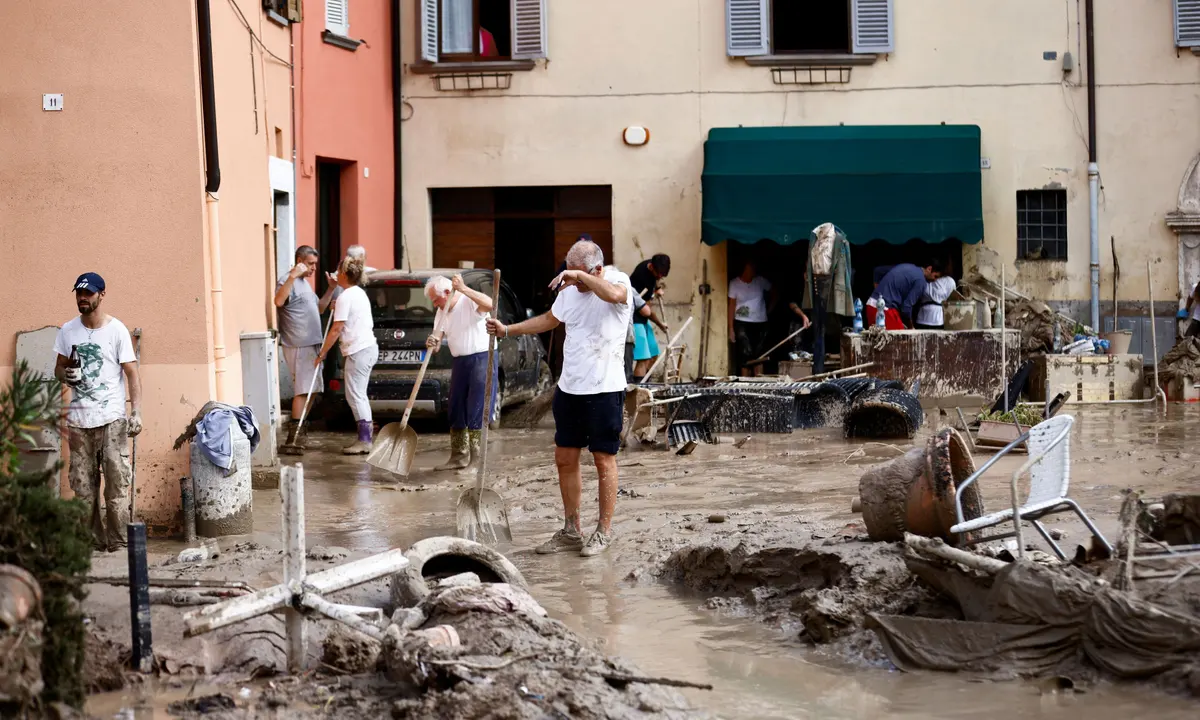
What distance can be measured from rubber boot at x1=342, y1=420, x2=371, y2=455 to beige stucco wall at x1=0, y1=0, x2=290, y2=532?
3.59 m

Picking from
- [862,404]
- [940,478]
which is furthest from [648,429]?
[940,478]

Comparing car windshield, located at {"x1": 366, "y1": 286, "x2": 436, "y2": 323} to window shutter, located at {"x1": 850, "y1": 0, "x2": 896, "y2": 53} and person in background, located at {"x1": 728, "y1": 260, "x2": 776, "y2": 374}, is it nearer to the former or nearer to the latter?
person in background, located at {"x1": 728, "y1": 260, "x2": 776, "y2": 374}

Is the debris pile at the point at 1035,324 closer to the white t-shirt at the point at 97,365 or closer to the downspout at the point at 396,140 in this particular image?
the downspout at the point at 396,140

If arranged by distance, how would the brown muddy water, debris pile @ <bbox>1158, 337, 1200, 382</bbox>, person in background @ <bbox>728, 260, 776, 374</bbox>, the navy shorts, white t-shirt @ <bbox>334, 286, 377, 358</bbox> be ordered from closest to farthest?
1. the brown muddy water
2. the navy shorts
3. white t-shirt @ <bbox>334, 286, 377, 358</bbox>
4. debris pile @ <bbox>1158, 337, 1200, 382</bbox>
5. person in background @ <bbox>728, 260, 776, 374</bbox>

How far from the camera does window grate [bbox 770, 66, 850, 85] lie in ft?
64.3

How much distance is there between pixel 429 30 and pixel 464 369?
8784 millimetres

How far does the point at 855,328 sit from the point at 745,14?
4814 millimetres

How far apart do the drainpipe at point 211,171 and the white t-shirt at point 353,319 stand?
3131 millimetres

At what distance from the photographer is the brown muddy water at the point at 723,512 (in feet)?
18.5

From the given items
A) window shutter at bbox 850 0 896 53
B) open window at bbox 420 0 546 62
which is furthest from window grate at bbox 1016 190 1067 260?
open window at bbox 420 0 546 62

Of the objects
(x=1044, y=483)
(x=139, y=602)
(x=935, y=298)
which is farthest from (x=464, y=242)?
(x=139, y=602)

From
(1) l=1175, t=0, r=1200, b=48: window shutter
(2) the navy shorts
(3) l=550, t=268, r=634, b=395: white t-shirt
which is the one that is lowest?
(2) the navy shorts

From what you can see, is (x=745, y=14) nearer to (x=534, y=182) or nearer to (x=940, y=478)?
(x=534, y=182)

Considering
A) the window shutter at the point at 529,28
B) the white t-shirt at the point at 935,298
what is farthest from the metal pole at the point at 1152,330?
the window shutter at the point at 529,28
